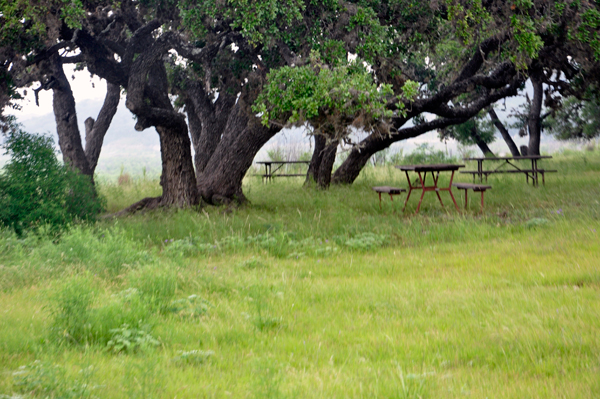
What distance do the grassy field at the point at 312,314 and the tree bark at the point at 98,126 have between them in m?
7.50

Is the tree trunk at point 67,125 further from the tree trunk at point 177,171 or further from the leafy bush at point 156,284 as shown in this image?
the leafy bush at point 156,284

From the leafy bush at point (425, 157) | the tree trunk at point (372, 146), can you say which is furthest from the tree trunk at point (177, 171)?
the leafy bush at point (425, 157)

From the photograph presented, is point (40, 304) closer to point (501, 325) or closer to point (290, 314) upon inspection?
point (290, 314)

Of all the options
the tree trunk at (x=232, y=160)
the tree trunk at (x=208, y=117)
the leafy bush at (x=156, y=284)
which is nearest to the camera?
the leafy bush at (x=156, y=284)

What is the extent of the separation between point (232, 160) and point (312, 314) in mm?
7254

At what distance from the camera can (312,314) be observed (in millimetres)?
4504

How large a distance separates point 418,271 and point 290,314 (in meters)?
2.02

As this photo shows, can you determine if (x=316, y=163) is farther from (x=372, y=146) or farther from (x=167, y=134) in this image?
(x=167, y=134)

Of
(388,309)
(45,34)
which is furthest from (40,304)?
(45,34)

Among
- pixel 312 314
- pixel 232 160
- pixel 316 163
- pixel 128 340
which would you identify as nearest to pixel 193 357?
pixel 128 340

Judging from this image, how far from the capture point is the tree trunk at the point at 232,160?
37.0ft

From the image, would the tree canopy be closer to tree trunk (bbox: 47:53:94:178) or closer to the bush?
tree trunk (bbox: 47:53:94:178)

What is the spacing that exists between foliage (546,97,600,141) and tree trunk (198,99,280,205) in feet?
54.8

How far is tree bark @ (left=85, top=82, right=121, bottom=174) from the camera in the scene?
14891mm
